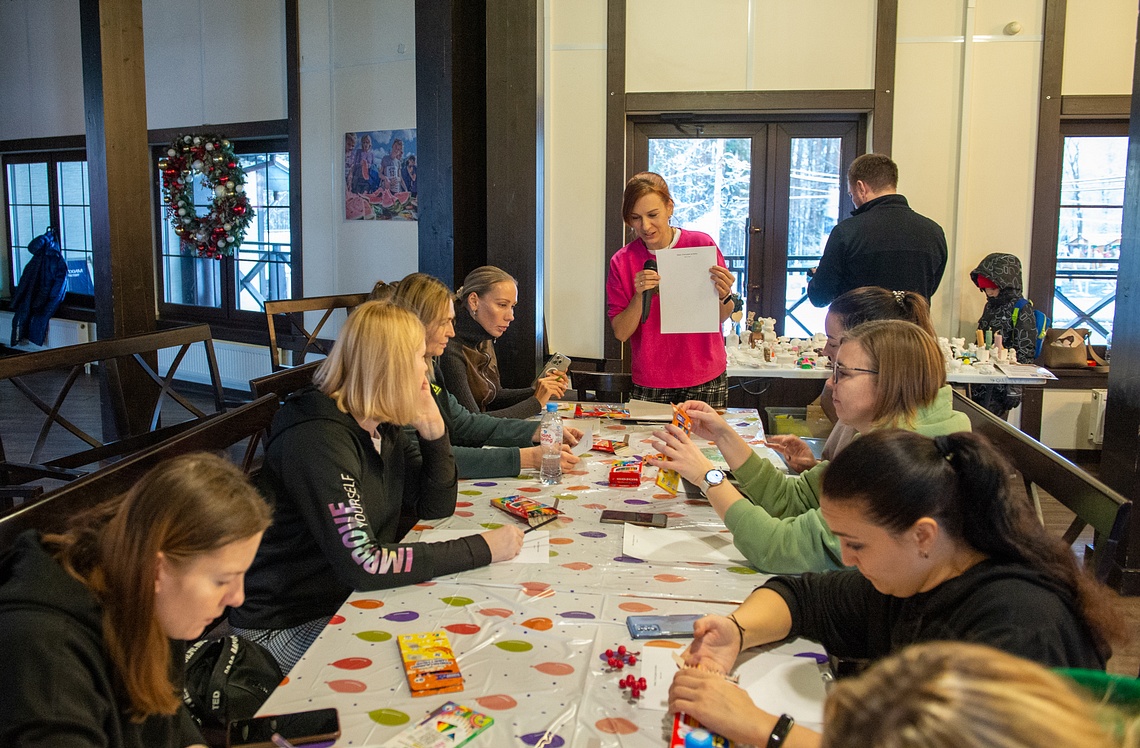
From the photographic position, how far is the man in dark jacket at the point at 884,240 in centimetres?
441

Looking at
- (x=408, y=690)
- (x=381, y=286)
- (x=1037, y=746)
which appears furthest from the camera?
(x=381, y=286)

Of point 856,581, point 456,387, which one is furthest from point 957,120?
point 856,581

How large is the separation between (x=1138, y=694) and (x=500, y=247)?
4.29 m

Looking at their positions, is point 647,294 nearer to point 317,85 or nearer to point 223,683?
point 223,683

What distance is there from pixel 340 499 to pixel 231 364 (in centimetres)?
665

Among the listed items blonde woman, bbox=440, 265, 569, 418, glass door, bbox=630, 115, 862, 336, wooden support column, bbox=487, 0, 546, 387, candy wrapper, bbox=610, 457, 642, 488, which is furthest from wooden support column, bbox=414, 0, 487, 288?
candy wrapper, bbox=610, 457, 642, 488

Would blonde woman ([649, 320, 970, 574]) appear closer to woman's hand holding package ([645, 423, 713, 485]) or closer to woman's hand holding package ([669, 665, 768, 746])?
woman's hand holding package ([645, 423, 713, 485])

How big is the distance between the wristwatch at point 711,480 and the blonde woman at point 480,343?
56.3 inches

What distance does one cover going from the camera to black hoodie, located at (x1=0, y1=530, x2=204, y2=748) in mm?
1145

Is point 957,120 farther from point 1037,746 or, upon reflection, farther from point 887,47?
point 1037,746

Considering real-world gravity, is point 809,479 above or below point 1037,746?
below

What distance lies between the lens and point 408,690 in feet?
4.99

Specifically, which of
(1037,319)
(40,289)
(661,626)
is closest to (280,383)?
(661,626)

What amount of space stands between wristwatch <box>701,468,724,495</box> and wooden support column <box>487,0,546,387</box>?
9.42 feet
